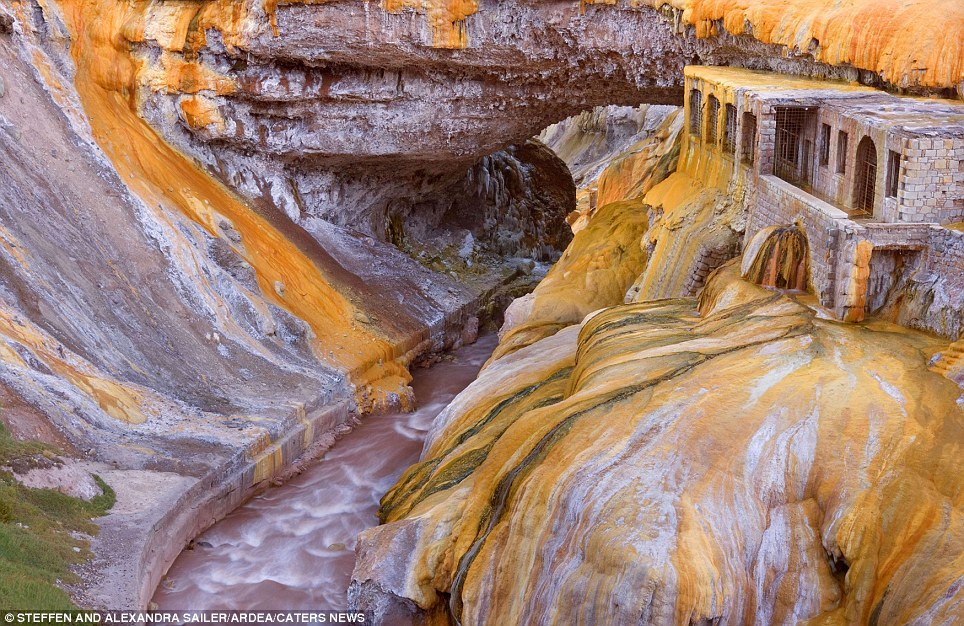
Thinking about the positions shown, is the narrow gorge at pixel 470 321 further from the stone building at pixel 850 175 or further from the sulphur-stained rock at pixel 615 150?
the sulphur-stained rock at pixel 615 150

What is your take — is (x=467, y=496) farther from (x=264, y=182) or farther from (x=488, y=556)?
(x=264, y=182)

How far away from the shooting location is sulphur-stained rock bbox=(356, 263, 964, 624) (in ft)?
Result: 30.0

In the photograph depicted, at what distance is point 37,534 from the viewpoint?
11.4 metres

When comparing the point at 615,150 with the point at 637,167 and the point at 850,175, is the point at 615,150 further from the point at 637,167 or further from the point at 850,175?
the point at 850,175

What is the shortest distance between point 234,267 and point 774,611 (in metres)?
11.9

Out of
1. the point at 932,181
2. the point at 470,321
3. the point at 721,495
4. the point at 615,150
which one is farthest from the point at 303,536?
the point at 615,150

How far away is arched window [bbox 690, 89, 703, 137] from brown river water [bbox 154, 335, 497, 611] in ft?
21.6

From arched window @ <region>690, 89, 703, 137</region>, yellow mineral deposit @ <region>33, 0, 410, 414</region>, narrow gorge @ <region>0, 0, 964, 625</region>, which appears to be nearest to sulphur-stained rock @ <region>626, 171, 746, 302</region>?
narrow gorge @ <region>0, 0, 964, 625</region>

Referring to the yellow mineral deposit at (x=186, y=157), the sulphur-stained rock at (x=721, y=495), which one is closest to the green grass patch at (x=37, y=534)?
the sulphur-stained rock at (x=721, y=495)

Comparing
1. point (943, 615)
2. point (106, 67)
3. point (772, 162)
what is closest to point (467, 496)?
point (943, 615)

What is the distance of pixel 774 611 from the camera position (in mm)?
9477

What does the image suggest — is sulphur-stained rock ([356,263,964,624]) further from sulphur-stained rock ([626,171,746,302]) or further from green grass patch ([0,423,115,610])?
green grass patch ([0,423,115,610])

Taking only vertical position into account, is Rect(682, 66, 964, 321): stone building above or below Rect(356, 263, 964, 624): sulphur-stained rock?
above

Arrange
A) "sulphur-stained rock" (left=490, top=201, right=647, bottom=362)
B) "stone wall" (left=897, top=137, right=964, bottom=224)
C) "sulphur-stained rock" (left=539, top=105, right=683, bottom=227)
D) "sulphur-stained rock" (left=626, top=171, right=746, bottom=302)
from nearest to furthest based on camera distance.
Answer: "stone wall" (left=897, top=137, right=964, bottom=224) → "sulphur-stained rock" (left=626, top=171, right=746, bottom=302) → "sulphur-stained rock" (left=490, top=201, right=647, bottom=362) → "sulphur-stained rock" (left=539, top=105, right=683, bottom=227)
